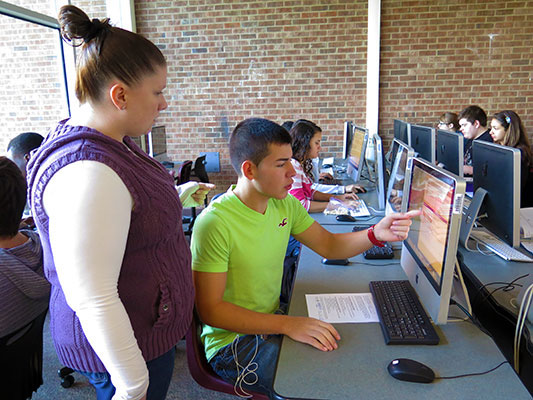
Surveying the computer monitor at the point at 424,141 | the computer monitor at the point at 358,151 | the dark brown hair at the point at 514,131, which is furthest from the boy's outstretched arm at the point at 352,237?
the dark brown hair at the point at 514,131

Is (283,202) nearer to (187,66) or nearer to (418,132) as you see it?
(418,132)

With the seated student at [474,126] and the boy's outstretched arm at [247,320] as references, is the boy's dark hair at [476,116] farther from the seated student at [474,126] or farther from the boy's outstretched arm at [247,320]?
the boy's outstretched arm at [247,320]

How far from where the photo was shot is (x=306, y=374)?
105 centimetres

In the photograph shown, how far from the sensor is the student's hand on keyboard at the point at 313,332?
1.17 meters

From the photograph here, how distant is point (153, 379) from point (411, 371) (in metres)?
0.68

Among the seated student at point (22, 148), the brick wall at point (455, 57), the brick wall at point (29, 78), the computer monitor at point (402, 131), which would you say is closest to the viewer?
the seated student at point (22, 148)

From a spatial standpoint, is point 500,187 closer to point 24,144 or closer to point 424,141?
point 424,141

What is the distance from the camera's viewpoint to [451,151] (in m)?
2.38

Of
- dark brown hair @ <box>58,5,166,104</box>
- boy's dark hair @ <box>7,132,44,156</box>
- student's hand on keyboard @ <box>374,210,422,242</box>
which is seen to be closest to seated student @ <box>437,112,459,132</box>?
student's hand on keyboard @ <box>374,210,422,242</box>

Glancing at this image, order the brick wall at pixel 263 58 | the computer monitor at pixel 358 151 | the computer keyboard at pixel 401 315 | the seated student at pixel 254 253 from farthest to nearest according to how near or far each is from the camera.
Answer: the brick wall at pixel 263 58
the computer monitor at pixel 358 151
the seated student at pixel 254 253
the computer keyboard at pixel 401 315

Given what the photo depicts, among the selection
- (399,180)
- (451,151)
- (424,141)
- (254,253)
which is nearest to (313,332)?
(254,253)

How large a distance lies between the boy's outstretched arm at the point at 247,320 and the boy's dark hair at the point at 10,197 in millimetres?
741

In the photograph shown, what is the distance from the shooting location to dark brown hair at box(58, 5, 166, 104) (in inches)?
35.4

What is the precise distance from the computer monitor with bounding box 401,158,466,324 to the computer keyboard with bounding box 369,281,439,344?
0.03 meters
